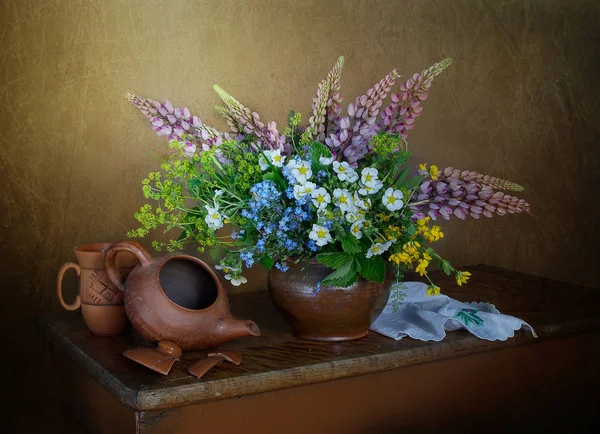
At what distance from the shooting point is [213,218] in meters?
1.33

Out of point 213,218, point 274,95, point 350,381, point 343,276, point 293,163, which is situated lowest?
point 350,381

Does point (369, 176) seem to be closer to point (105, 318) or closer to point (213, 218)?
point (213, 218)

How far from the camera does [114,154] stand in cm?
188

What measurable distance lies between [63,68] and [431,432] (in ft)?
4.10

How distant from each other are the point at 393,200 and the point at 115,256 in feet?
1.86

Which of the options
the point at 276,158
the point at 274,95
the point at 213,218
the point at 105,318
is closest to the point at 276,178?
the point at 276,158

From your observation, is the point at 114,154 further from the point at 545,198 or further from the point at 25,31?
the point at 545,198

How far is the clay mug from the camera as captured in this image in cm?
141

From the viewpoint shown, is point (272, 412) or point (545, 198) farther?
point (545, 198)

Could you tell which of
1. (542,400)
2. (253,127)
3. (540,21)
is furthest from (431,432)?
(540,21)

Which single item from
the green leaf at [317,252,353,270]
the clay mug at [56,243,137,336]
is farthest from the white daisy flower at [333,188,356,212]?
the clay mug at [56,243,137,336]

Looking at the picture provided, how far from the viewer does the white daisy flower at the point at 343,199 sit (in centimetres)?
126

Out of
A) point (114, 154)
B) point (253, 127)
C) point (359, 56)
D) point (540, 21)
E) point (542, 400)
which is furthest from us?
point (540, 21)

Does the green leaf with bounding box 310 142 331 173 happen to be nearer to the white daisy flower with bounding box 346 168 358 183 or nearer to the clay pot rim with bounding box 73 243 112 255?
the white daisy flower with bounding box 346 168 358 183
